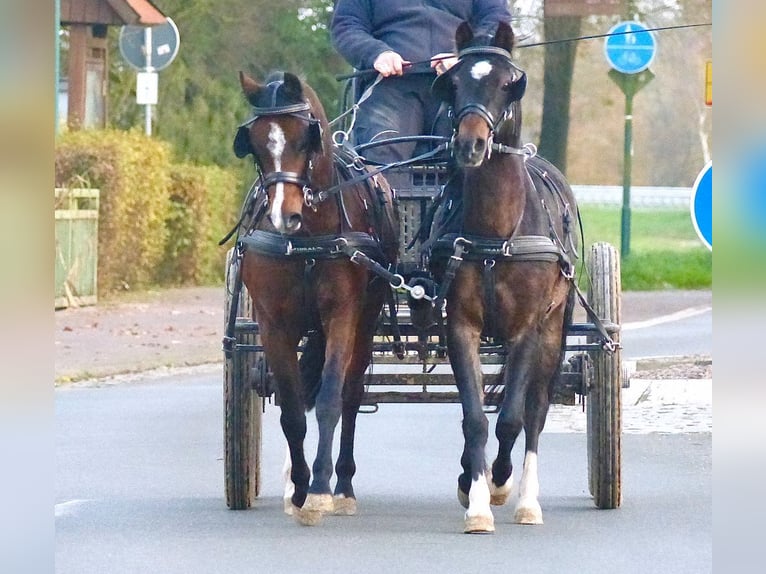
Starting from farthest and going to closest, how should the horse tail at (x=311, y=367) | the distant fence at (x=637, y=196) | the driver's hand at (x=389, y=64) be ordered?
the distant fence at (x=637, y=196)
the driver's hand at (x=389, y=64)
the horse tail at (x=311, y=367)

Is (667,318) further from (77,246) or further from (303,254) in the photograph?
(303,254)

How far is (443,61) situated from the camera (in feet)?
29.6

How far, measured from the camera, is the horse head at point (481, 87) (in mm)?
7586

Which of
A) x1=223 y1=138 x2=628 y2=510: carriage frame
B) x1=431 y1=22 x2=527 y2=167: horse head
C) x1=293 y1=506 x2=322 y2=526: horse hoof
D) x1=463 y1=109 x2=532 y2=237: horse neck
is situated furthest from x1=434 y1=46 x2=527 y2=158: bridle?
x1=293 y1=506 x2=322 y2=526: horse hoof

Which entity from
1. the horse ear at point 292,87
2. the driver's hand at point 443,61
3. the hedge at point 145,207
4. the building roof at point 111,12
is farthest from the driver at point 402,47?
the building roof at point 111,12

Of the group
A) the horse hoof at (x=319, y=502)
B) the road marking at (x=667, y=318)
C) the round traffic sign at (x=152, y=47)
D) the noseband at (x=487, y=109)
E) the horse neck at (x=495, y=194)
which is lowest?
the horse hoof at (x=319, y=502)

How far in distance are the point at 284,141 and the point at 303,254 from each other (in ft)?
1.83

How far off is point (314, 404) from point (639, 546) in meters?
1.82

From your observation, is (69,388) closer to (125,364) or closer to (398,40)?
(125,364)

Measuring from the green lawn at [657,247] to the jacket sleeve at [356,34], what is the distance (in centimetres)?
1707

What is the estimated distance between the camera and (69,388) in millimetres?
16219

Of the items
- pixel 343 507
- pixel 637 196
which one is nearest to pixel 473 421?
pixel 343 507

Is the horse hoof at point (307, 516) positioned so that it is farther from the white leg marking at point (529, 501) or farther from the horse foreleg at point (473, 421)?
the white leg marking at point (529, 501)
